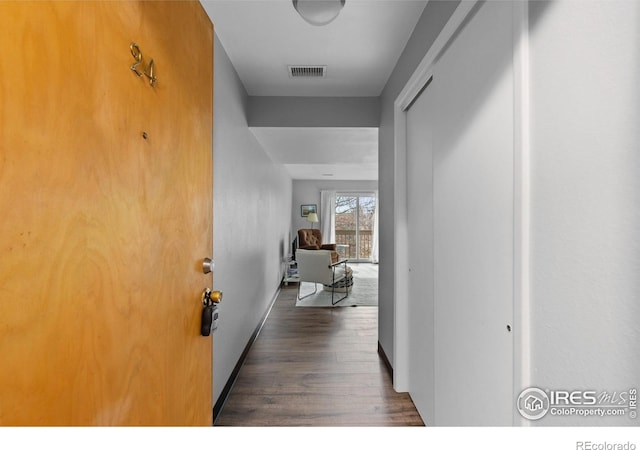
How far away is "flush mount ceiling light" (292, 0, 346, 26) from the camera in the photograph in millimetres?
1118

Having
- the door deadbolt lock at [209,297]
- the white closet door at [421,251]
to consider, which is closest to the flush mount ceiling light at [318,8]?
the white closet door at [421,251]

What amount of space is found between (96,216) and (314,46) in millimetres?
1786

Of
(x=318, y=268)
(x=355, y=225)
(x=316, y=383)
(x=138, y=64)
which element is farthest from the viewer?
(x=355, y=225)

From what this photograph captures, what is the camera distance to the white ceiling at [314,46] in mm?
1460

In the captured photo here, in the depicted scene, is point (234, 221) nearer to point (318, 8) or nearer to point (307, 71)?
point (307, 71)

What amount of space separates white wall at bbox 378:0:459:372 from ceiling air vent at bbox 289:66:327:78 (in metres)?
0.56

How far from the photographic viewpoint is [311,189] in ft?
24.0

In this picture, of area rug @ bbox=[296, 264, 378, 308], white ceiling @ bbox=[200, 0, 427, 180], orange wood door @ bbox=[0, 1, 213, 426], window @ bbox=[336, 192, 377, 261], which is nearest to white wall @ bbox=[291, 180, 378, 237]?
window @ bbox=[336, 192, 377, 261]

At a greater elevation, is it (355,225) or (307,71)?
(307,71)

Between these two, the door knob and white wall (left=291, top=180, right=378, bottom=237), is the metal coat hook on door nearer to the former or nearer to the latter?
the door knob

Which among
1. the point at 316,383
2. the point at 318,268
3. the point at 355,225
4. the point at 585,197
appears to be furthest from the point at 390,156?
the point at 355,225

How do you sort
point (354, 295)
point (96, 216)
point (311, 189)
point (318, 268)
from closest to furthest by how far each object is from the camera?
point (96, 216) → point (318, 268) → point (354, 295) → point (311, 189)
